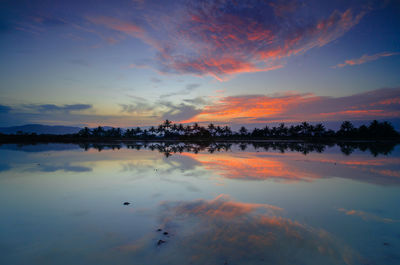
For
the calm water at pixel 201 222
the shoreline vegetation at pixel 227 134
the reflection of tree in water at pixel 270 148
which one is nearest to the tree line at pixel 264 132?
the shoreline vegetation at pixel 227 134

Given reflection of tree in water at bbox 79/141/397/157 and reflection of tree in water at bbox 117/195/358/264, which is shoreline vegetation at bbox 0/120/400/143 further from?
reflection of tree in water at bbox 117/195/358/264

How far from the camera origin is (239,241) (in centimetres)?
457

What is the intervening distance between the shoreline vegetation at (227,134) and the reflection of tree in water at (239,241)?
267 ft

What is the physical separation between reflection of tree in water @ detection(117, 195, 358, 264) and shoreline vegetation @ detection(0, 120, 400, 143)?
81451mm

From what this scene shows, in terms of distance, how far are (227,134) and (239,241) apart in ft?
438

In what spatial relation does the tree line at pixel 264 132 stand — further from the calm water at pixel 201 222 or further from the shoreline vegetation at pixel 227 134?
the calm water at pixel 201 222

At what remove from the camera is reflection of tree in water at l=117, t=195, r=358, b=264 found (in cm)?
397

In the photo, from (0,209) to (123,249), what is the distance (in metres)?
5.64

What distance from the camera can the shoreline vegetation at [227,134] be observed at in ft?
259

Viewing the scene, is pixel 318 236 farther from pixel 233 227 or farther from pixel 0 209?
pixel 0 209

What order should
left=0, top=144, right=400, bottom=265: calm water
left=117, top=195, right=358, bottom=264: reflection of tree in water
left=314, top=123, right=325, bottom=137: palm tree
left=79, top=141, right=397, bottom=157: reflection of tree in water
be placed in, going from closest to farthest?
left=117, top=195, right=358, bottom=264: reflection of tree in water
left=0, top=144, right=400, bottom=265: calm water
left=79, top=141, right=397, bottom=157: reflection of tree in water
left=314, top=123, right=325, bottom=137: palm tree

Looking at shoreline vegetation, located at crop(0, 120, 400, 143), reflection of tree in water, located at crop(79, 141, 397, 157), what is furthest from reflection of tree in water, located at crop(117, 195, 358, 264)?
shoreline vegetation, located at crop(0, 120, 400, 143)

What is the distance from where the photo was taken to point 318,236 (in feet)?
16.0

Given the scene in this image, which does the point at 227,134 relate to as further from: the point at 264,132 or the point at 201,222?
the point at 201,222
